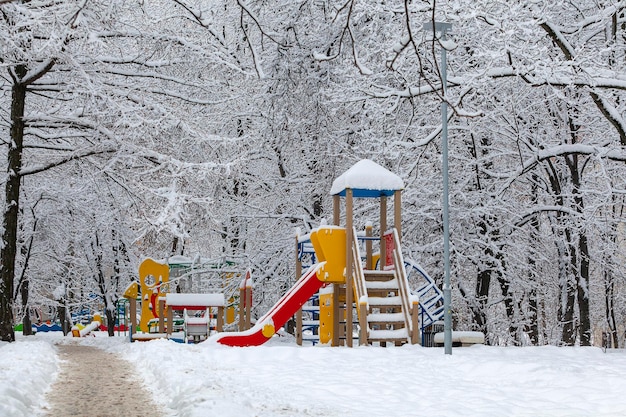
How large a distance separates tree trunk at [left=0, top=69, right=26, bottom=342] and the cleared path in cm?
421

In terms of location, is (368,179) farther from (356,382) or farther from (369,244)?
(356,382)

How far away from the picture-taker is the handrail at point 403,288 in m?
14.7

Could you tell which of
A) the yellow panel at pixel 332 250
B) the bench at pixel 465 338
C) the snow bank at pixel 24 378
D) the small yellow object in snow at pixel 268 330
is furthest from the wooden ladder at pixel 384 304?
the snow bank at pixel 24 378

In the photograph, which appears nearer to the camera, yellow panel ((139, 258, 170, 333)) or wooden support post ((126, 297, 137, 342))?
wooden support post ((126, 297, 137, 342))

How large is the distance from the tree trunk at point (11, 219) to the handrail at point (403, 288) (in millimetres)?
8079

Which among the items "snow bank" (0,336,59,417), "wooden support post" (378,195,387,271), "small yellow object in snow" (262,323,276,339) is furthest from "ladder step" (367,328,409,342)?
"snow bank" (0,336,59,417)

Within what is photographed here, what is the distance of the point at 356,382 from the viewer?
954cm

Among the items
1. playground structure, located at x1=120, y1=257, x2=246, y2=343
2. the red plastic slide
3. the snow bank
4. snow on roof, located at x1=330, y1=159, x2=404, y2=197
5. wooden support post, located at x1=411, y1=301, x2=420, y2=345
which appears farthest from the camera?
playground structure, located at x1=120, y1=257, x2=246, y2=343

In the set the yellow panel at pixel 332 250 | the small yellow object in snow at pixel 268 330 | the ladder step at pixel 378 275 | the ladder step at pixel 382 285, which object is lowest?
the small yellow object in snow at pixel 268 330

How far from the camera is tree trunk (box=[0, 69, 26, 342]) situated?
53.5 ft

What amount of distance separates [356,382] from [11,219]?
33.1 feet

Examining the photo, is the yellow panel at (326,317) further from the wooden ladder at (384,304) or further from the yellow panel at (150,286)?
the yellow panel at (150,286)

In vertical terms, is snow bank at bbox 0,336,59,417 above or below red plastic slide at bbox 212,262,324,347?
below

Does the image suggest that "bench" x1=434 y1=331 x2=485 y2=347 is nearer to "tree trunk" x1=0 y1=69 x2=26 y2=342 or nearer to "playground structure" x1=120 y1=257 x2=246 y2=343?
"playground structure" x1=120 y1=257 x2=246 y2=343
